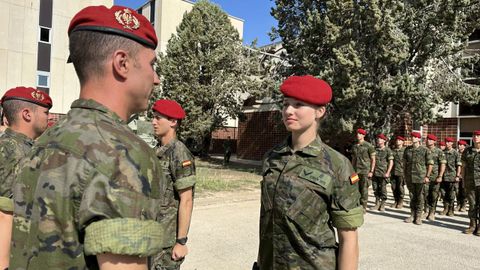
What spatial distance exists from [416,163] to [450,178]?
1.96m

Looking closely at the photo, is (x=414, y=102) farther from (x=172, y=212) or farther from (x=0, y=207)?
(x=0, y=207)

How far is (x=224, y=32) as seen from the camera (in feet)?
73.7

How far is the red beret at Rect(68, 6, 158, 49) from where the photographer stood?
1148 mm

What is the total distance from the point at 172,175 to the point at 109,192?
206cm

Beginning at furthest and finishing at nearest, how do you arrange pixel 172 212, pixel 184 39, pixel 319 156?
1. pixel 184 39
2. pixel 172 212
3. pixel 319 156

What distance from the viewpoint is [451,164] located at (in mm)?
10148

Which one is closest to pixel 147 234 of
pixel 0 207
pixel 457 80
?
pixel 0 207

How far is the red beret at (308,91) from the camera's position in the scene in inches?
93.4

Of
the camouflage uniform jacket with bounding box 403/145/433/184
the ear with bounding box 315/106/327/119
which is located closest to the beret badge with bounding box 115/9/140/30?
the ear with bounding box 315/106/327/119

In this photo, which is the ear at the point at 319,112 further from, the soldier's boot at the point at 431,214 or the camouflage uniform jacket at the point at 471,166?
the soldier's boot at the point at 431,214

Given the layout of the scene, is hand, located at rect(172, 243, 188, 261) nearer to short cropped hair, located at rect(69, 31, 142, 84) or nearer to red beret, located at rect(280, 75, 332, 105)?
red beret, located at rect(280, 75, 332, 105)

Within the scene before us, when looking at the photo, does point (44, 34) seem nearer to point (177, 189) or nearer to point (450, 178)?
point (450, 178)

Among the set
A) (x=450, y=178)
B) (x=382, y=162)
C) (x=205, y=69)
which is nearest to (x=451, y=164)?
(x=450, y=178)

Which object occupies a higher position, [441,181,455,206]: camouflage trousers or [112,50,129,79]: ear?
[112,50,129,79]: ear
